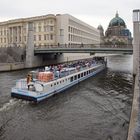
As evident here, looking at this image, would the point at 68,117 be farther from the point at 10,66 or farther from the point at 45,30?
the point at 45,30

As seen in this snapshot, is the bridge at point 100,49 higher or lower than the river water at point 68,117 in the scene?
higher

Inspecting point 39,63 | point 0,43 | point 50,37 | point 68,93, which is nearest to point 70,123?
point 68,93

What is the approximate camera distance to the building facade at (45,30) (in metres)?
98.1

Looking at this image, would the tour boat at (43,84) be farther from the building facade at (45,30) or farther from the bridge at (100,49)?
the building facade at (45,30)

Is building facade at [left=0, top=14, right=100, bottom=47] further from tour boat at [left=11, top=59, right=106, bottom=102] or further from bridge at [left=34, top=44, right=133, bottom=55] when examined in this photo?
tour boat at [left=11, top=59, right=106, bottom=102]

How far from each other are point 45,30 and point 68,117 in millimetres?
81422

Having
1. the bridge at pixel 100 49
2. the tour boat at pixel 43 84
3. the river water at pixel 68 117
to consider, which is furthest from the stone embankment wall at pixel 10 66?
the river water at pixel 68 117

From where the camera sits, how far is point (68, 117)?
22.5m

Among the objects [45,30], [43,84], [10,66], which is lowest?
[43,84]

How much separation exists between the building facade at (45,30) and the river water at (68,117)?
6206 centimetres

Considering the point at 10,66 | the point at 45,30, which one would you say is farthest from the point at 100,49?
the point at 45,30

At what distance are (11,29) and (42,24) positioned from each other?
2080 centimetres

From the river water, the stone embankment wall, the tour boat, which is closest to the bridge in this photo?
the stone embankment wall

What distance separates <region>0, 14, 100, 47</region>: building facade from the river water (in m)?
62.1
